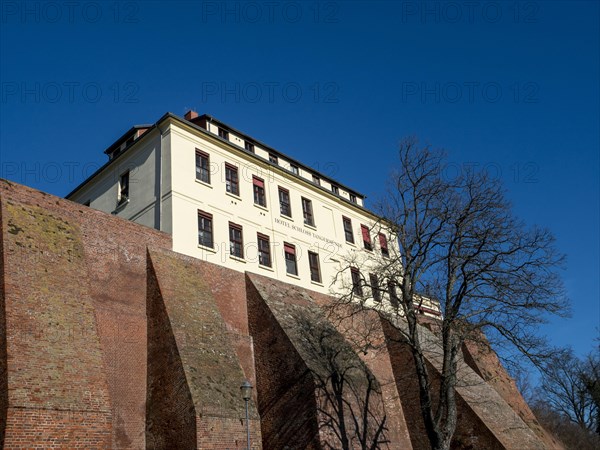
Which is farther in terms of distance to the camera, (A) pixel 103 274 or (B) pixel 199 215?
(B) pixel 199 215

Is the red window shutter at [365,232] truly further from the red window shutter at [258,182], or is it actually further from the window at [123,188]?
the window at [123,188]

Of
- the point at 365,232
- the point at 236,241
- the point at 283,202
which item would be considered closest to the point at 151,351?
the point at 236,241

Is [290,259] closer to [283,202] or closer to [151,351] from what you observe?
[283,202]

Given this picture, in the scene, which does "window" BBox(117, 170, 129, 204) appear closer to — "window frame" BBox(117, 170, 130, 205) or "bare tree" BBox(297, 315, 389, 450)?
"window frame" BBox(117, 170, 130, 205)

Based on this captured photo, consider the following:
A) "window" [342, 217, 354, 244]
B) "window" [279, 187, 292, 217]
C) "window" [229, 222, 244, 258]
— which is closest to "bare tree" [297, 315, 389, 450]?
"window" [229, 222, 244, 258]

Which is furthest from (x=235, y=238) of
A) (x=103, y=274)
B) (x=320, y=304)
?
(x=103, y=274)

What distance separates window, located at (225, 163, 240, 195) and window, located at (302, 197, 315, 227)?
4.77 m

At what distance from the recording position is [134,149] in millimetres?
25219

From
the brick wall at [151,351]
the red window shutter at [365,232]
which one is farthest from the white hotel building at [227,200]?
the brick wall at [151,351]

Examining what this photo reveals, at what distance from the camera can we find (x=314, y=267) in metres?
27.9

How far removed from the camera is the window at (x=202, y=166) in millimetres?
23969

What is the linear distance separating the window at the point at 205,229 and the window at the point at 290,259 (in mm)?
4554

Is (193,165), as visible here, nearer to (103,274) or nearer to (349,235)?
(103,274)

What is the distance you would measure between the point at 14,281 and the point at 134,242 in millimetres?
5489
